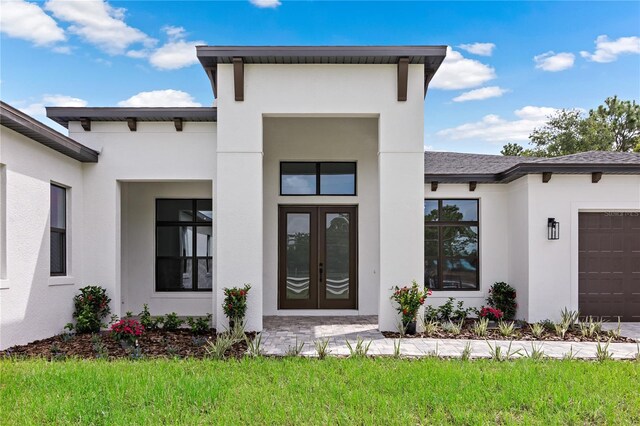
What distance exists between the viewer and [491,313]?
10789 mm

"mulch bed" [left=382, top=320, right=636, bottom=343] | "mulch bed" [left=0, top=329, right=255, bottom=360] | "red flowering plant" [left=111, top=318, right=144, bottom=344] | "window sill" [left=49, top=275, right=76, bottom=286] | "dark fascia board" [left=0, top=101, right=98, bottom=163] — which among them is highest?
"dark fascia board" [left=0, top=101, right=98, bottom=163]

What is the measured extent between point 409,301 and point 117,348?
5.15m

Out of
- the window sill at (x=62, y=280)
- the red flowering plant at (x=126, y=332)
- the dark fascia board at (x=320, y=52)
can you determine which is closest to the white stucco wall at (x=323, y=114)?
the dark fascia board at (x=320, y=52)

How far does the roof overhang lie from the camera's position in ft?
30.5

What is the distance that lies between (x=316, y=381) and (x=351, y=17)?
9.93m

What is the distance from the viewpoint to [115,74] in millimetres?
15836

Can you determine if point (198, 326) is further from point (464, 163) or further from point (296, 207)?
point (464, 163)

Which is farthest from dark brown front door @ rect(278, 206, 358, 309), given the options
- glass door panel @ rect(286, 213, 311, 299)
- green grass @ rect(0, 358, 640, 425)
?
green grass @ rect(0, 358, 640, 425)

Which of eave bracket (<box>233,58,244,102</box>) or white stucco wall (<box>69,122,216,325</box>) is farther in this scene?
white stucco wall (<box>69,122,216,325</box>)

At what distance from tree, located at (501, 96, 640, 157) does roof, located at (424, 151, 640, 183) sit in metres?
21.9

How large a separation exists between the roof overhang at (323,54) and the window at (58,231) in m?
3.83

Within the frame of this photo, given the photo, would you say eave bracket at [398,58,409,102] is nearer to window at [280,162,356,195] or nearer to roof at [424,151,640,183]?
roof at [424,151,640,183]

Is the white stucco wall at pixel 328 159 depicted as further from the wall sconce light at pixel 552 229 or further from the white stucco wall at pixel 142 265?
the wall sconce light at pixel 552 229

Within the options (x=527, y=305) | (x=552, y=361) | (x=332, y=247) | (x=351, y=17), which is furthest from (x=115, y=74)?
(x=552, y=361)
